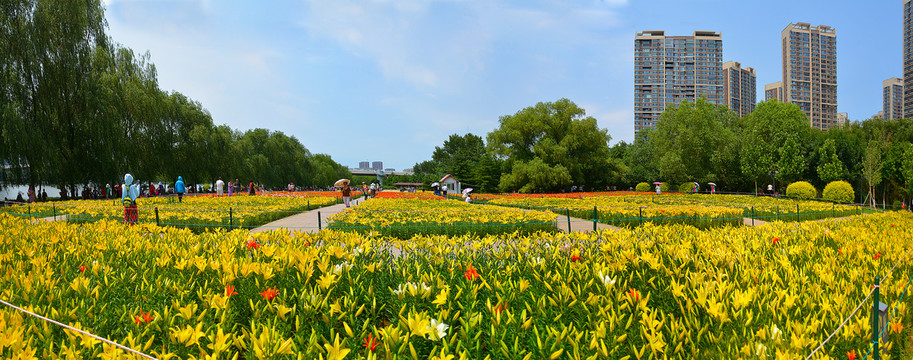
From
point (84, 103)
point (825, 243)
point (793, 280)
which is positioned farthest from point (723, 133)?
point (84, 103)

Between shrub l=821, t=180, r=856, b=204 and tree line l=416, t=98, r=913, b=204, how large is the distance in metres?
2.57

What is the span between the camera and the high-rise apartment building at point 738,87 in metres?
106

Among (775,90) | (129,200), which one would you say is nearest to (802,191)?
(129,200)

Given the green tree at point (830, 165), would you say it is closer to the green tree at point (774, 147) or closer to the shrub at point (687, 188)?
the green tree at point (774, 147)

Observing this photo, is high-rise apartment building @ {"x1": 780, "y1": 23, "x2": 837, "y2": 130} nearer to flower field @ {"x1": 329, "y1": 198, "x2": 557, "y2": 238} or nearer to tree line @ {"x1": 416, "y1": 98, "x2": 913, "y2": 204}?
tree line @ {"x1": 416, "y1": 98, "x2": 913, "y2": 204}

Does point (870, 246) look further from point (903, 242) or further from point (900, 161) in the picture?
point (900, 161)

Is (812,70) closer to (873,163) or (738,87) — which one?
(738,87)

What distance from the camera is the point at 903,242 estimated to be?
13.8ft

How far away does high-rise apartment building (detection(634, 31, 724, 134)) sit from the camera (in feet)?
352

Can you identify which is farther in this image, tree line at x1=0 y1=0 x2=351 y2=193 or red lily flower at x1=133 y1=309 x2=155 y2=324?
tree line at x1=0 y1=0 x2=351 y2=193

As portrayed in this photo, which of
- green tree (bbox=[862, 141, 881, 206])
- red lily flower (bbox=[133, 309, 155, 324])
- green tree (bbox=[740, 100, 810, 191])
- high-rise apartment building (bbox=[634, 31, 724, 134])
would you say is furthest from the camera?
high-rise apartment building (bbox=[634, 31, 724, 134])

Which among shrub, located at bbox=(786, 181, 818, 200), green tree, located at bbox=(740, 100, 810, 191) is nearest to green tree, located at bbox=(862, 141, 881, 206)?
shrub, located at bbox=(786, 181, 818, 200)

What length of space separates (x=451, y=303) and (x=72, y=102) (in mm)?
29478

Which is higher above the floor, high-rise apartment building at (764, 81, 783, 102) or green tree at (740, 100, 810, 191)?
high-rise apartment building at (764, 81, 783, 102)
